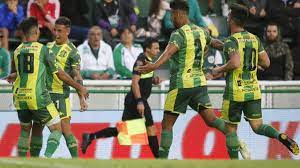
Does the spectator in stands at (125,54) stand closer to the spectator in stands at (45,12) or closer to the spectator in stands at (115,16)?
the spectator in stands at (115,16)

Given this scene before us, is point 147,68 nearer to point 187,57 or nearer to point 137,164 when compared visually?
point 187,57

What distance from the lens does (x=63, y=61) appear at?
16172mm

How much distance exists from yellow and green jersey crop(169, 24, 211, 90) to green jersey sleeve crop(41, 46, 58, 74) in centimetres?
166

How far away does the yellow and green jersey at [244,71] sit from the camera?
15531 millimetres

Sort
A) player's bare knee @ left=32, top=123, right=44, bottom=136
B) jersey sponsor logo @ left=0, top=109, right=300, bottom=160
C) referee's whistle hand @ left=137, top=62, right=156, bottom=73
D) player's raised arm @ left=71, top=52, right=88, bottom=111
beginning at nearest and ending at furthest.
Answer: referee's whistle hand @ left=137, top=62, right=156, bottom=73 → player's bare knee @ left=32, top=123, right=44, bottom=136 → player's raised arm @ left=71, top=52, right=88, bottom=111 → jersey sponsor logo @ left=0, top=109, right=300, bottom=160

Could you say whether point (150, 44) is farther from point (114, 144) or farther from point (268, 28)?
point (268, 28)

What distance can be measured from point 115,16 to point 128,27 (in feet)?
1.06

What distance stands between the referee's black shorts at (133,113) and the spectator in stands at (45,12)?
297 centimetres

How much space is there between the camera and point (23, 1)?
20516 millimetres

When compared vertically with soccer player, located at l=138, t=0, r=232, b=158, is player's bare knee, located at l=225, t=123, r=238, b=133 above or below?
below

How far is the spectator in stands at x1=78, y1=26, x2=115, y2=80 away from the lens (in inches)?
763

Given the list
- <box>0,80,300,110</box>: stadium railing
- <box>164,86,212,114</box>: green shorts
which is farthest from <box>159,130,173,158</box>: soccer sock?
<box>0,80,300,110</box>: stadium railing

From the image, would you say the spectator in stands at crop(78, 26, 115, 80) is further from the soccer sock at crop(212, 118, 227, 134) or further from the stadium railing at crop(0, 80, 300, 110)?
Answer: the soccer sock at crop(212, 118, 227, 134)

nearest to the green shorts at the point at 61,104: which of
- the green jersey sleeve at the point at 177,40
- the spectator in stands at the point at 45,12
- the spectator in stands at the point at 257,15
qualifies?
the green jersey sleeve at the point at 177,40
